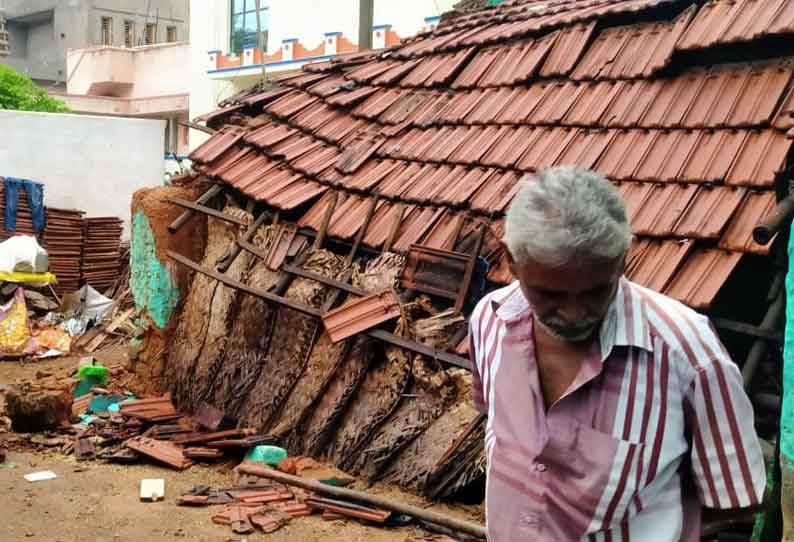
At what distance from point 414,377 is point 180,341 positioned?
3.87 m

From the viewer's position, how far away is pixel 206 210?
30.7 ft

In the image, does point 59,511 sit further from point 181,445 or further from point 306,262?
point 306,262

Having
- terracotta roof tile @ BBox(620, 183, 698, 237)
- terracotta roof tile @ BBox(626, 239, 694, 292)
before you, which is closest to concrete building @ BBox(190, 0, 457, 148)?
A: terracotta roof tile @ BBox(620, 183, 698, 237)

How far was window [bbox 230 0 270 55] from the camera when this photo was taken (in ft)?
83.0

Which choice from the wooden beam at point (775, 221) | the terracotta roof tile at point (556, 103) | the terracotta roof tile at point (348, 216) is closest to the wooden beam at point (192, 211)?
the terracotta roof tile at point (348, 216)

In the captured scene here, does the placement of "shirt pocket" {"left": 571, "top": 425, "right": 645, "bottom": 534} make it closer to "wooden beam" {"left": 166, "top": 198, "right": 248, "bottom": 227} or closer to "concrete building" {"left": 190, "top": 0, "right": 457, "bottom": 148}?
"wooden beam" {"left": 166, "top": 198, "right": 248, "bottom": 227}

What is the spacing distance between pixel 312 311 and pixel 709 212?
11.3 ft

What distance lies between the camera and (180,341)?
983cm

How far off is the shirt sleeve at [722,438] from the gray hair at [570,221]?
1.18 ft

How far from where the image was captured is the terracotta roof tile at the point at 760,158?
5489mm

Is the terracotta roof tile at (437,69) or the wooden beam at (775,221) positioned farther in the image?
the terracotta roof tile at (437,69)

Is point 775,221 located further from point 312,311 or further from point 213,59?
point 213,59

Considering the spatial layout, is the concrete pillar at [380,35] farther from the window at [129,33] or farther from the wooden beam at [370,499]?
the window at [129,33]

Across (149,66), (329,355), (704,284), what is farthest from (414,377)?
(149,66)
